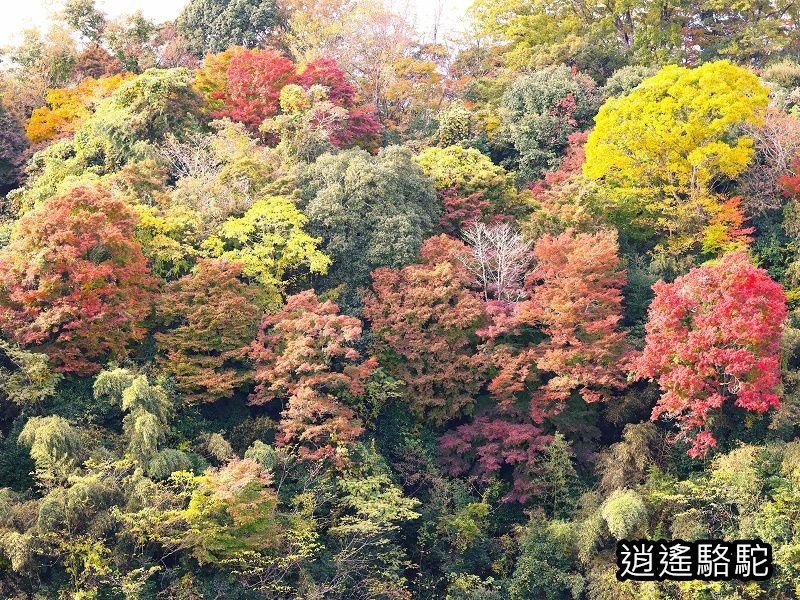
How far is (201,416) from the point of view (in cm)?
2553

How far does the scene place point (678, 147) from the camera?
100 feet

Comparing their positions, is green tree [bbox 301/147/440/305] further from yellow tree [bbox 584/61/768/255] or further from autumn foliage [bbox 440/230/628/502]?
yellow tree [bbox 584/61/768/255]

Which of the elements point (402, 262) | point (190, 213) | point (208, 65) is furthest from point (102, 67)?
point (402, 262)

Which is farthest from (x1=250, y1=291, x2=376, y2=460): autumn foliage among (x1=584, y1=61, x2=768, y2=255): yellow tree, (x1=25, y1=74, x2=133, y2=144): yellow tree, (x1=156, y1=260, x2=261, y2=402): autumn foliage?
(x1=25, y1=74, x2=133, y2=144): yellow tree

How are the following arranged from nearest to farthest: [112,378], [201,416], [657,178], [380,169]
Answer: [112,378] → [201,416] → [380,169] → [657,178]

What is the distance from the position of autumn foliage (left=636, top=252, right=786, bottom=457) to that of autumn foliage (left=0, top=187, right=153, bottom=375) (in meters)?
12.2

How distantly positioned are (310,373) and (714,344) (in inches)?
364

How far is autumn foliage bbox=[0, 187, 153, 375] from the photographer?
79.3ft

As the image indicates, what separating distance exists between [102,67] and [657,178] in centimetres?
2054

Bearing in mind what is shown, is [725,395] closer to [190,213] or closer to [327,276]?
[327,276]

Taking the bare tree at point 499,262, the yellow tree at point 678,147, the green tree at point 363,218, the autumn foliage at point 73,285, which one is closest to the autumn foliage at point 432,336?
the bare tree at point 499,262

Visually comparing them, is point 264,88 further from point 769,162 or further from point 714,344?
point 714,344

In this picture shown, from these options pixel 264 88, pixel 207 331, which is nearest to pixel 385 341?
pixel 207 331

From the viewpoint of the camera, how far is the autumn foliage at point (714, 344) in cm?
2369
